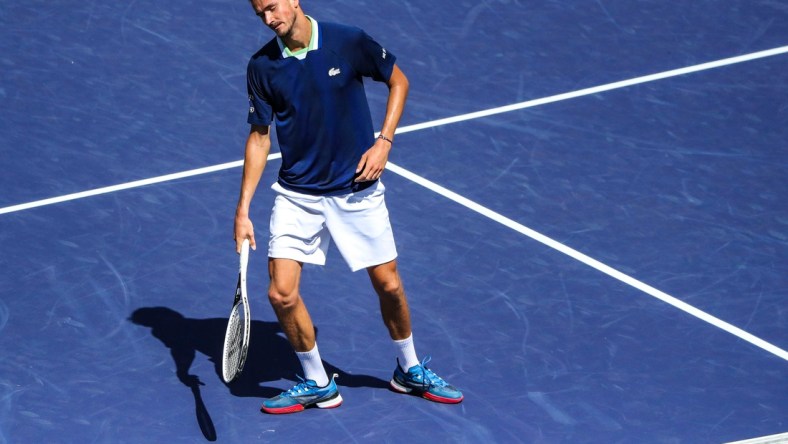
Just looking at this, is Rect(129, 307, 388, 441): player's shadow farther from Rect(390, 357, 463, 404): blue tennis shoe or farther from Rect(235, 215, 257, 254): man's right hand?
Rect(235, 215, 257, 254): man's right hand

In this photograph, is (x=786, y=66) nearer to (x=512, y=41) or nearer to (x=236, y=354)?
(x=512, y=41)

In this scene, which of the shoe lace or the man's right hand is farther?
the shoe lace

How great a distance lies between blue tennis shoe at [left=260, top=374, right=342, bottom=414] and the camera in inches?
320

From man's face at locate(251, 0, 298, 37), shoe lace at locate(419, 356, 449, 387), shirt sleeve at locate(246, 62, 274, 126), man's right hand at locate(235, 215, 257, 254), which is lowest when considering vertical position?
shoe lace at locate(419, 356, 449, 387)

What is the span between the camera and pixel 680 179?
10.6 m

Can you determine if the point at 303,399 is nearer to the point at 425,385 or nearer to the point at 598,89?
the point at 425,385

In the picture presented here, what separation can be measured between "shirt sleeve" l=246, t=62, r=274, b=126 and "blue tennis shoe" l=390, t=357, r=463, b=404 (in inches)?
60.6

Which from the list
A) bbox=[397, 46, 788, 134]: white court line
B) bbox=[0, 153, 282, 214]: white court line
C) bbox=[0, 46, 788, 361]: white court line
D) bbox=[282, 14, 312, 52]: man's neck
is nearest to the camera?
bbox=[282, 14, 312, 52]: man's neck

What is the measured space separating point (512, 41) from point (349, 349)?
4.46m

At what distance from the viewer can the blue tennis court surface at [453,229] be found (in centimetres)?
817

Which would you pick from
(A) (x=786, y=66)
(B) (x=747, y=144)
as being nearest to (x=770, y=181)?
(B) (x=747, y=144)

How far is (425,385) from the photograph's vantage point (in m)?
8.21

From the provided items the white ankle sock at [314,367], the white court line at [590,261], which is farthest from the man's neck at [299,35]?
the white court line at [590,261]

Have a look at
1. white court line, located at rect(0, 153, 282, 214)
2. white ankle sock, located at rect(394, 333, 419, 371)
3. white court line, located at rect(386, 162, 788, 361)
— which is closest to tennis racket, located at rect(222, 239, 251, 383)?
white ankle sock, located at rect(394, 333, 419, 371)
